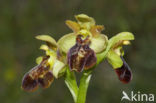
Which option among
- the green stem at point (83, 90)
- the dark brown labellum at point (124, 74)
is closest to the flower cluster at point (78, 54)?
the dark brown labellum at point (124, 74)

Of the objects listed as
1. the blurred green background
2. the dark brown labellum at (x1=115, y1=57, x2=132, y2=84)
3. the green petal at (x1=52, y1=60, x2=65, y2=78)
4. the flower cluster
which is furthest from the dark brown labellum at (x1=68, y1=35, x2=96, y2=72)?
the blurred green background

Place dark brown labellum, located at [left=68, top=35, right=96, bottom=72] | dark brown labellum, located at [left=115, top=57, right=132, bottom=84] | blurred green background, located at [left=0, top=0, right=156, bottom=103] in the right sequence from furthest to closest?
blurred green background, located at [left=0, top=0, right=156, bottom=103] < dark brown labellum, located at [left=115, top=57, right=132, bottom=84] < dark brown labellum, located at [left=68, top=35, right=96, bottom=72]

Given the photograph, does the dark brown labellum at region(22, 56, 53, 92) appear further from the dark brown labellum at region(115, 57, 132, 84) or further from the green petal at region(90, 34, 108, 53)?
the dark brown labellum at region(115, 57, 132, 84)

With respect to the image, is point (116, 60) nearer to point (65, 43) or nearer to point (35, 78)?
point (65, 43)

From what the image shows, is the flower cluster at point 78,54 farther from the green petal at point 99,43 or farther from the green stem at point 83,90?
the green stem at point 83,90

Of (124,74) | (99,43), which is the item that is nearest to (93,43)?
(99,43)

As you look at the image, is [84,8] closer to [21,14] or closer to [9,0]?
[21,14]

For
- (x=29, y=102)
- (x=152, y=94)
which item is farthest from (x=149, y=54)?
(x=29, y=102)
